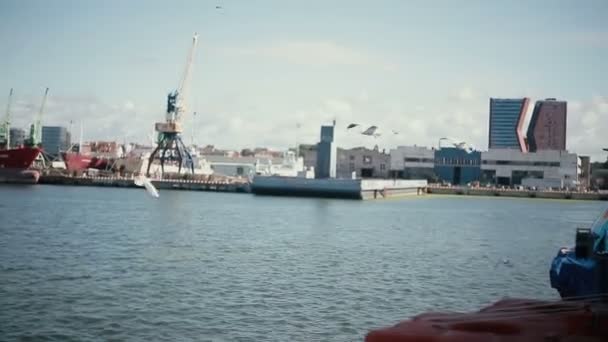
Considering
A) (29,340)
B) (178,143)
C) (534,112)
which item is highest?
(534,112)

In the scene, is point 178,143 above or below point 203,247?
above

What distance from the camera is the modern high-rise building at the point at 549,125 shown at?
178m

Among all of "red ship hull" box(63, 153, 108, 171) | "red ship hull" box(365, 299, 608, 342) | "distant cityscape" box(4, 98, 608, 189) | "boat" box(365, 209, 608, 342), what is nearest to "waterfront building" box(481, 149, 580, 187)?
"distant cityscape" box(4, 98, 608, 189)

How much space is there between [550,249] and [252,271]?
19.0 metres

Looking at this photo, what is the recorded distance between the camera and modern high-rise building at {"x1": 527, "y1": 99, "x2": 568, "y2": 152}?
178125 mm

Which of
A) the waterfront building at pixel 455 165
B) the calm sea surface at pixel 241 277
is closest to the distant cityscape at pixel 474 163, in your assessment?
the waterfront building at pixel 455 165

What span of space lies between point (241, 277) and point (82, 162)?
12650 cm

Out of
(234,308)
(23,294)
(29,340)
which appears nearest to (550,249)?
(234,308)

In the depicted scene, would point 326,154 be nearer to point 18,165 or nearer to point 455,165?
point 18,165

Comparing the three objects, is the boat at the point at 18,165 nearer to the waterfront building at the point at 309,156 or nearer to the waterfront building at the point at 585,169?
the waterfront building at the point at 309,156

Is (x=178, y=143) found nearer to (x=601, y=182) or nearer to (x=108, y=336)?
(x=601, y=182)

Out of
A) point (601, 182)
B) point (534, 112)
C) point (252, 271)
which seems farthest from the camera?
point (534, 112)

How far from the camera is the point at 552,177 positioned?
144 m

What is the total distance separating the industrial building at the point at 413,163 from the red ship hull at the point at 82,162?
189 feet
